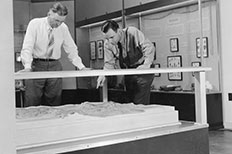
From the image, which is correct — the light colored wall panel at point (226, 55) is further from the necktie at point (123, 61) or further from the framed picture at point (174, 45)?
the necktie at point (123, 61)

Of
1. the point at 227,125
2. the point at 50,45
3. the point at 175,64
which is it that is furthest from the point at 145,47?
the point at 227,125

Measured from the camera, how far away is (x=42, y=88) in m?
3.07

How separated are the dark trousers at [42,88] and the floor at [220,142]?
194cm

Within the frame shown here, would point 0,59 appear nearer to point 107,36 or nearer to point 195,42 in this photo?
point 107,36

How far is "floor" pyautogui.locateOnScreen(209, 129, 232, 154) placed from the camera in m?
4.07

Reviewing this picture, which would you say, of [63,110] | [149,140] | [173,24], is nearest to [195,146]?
[149,140]

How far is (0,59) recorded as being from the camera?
0.99 meters

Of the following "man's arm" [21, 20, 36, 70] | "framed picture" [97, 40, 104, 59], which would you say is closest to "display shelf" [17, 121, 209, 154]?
"man's arm" [21, 20, 36, 70]

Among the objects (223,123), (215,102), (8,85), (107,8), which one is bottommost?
(223,123)

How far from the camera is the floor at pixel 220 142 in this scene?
4.07 m

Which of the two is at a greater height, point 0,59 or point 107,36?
point 107,36

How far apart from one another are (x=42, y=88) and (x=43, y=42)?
39cm

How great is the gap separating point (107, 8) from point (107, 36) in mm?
3695

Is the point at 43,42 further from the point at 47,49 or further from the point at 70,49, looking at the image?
the point at 70,49
